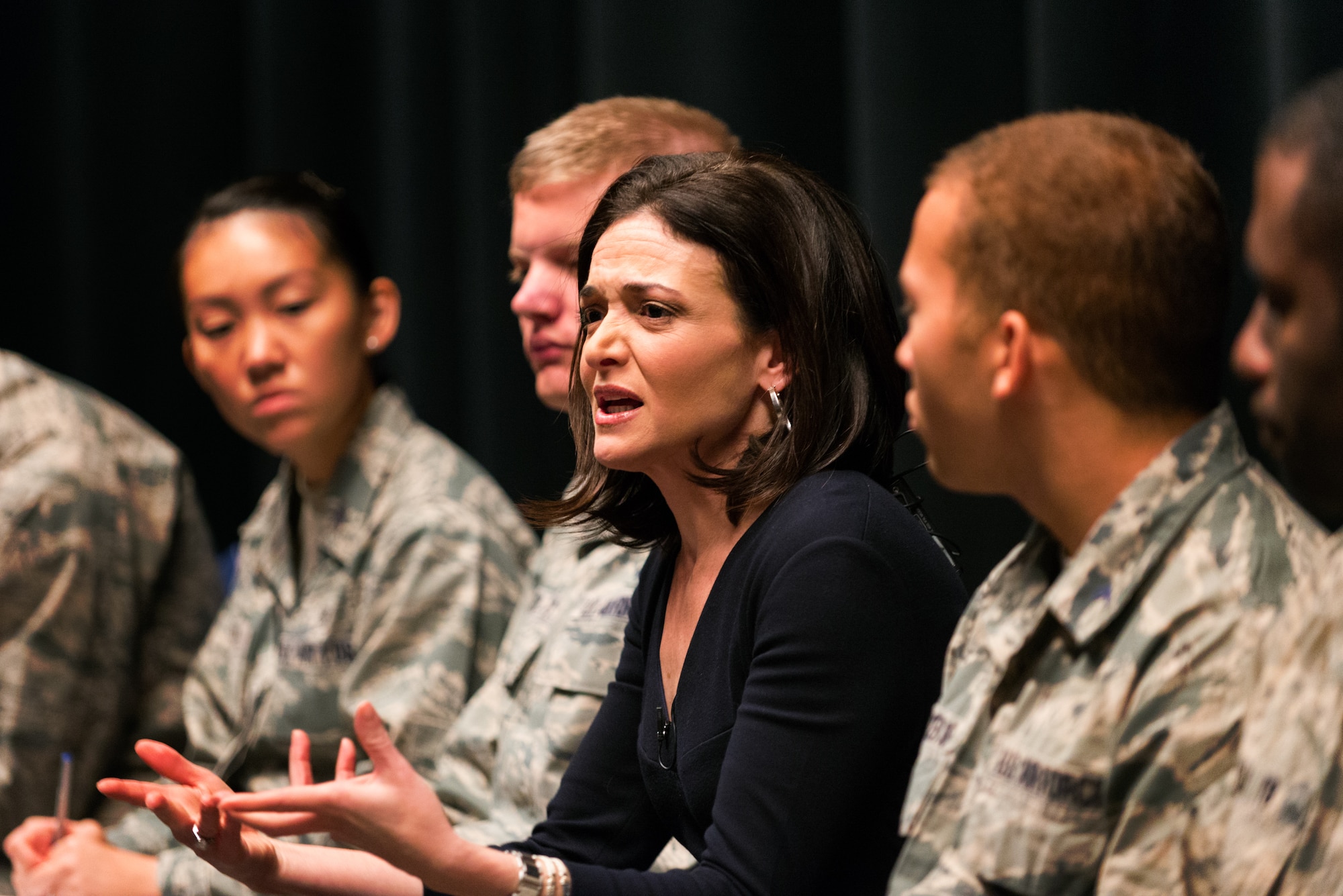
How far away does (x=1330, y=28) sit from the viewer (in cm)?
140

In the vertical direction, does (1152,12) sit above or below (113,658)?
above

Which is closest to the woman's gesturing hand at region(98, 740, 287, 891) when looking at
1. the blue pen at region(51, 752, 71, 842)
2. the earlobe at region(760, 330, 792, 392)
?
the blue pen at region(51, 752, 71, 842)

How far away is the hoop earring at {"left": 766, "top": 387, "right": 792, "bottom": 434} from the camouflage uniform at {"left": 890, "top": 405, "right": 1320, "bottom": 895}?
33 cm

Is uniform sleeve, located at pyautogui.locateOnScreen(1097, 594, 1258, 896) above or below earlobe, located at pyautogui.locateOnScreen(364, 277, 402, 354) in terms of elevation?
below

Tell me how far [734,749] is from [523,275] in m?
0.83

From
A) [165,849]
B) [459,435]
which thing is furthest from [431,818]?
[459,435]

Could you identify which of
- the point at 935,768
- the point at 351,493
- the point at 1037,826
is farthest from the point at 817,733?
the point at 351,493

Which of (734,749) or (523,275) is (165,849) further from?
(734,749)

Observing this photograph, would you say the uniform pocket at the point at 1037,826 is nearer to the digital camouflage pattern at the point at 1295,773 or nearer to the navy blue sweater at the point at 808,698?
the digital camouflage pattern at the point at 1295,773

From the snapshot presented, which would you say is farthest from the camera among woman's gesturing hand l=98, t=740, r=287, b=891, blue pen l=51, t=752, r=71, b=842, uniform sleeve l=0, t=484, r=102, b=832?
uniform sleeve l=0, t=484, r=102, b=832

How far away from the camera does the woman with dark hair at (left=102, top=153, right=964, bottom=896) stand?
108cm

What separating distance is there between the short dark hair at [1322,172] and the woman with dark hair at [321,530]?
1198 mm

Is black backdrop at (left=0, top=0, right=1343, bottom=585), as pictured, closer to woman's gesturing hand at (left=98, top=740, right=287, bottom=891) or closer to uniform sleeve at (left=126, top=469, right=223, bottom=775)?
uniform sleeve at (left=126, top=469, right=223, bottom=775)

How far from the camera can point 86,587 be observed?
196 centimetres
